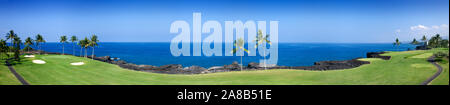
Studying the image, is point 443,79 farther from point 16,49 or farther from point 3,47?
point 3,47

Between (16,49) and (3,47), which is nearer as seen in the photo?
(3,47)

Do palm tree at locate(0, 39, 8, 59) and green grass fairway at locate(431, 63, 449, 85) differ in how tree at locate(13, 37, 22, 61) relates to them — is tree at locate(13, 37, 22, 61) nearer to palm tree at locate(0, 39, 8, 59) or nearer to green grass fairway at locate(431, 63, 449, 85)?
palm tree at locate(0, 39, 8, 59)

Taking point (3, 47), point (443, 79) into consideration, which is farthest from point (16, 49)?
point (443, 79)

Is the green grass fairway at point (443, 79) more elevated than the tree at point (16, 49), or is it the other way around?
the tree at point (16, 49)

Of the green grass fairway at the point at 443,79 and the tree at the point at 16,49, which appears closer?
the green grass fairway at the point at 443,79

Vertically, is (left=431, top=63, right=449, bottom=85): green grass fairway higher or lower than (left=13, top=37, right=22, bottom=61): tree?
lower

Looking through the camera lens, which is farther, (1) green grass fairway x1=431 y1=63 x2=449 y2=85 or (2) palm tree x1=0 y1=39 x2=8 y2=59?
(2) palm tree x1=0 y1=39 x2=8 y2=59

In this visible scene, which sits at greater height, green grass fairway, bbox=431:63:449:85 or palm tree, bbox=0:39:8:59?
palm tree, bbox=0:39:8:59

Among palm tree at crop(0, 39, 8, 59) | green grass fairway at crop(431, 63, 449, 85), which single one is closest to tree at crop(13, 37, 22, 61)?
palm tree at crop(0, 39, 8, 59)

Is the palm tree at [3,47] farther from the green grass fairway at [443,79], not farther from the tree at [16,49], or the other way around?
the green grass fairway at [443,79]

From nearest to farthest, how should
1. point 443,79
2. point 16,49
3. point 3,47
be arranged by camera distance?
point 443,79 → point 3,47 → point 16,49

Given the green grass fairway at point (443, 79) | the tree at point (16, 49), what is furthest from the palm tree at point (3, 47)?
the green grass fairway at point (443, 79)
